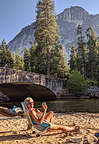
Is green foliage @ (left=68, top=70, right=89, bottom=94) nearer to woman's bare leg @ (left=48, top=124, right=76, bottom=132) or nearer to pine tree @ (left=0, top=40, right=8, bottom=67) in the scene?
woman's bare leg @ (left=48, top=124, right=76, bottom=132)

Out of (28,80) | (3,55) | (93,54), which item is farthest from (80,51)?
(3,55)

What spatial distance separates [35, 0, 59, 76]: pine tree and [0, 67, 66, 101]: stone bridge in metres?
4.32

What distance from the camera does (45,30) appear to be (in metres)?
30.9

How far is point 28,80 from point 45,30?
13204mm

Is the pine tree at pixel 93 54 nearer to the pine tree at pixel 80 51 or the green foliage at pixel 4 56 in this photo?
the pine tree at pixel 80 51

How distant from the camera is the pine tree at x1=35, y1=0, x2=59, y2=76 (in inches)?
1227

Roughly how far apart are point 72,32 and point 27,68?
10123 centimetres

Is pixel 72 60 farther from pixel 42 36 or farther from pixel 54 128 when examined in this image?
pixel 54 128

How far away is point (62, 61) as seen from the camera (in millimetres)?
35781

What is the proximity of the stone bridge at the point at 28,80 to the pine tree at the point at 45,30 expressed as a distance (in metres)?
4.32

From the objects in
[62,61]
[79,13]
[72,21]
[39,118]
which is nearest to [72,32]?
[72,21]

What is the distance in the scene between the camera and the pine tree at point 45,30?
31.2m

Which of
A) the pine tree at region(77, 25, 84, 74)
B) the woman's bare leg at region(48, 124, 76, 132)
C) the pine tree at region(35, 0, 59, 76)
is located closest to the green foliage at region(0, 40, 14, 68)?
the pine tree at region(35, 0, 59, 76)

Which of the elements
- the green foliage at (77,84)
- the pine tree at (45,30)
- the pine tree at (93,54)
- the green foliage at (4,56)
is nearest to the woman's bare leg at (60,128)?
the green foliage at (77,84)
